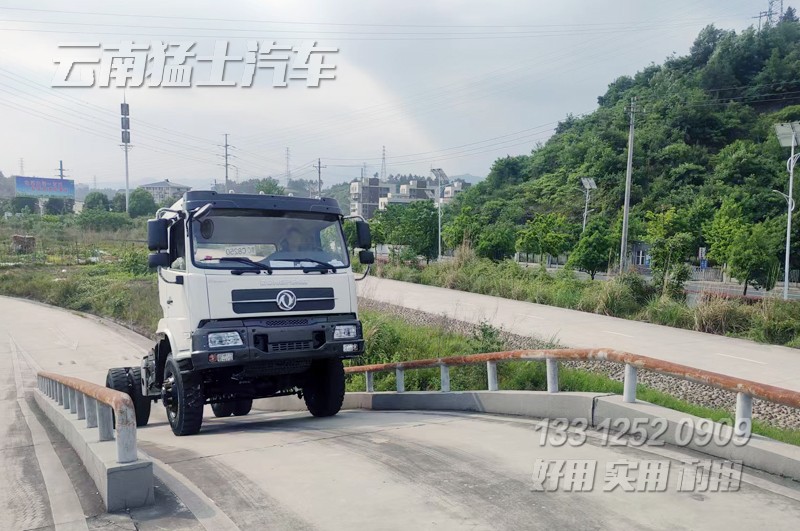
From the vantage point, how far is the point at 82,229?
7225 cm

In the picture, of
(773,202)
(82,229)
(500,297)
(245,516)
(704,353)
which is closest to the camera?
(245,516)

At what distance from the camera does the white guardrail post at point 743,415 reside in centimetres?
529

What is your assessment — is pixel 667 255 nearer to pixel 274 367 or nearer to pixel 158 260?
pixel 274 367

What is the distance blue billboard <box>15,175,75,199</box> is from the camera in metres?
112

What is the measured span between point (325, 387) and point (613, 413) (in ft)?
13.6

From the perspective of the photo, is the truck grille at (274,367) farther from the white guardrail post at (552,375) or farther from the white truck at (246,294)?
the white guardrail post at (552,375)

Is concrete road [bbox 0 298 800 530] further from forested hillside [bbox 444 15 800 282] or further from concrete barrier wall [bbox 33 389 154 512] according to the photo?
forested hillside [bbox 444 15 800 282]

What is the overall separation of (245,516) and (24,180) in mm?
127209

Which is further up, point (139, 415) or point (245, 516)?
point (245, 516)

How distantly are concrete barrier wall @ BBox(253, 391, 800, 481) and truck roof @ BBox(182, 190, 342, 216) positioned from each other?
3270 millimetres

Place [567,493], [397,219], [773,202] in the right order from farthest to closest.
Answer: [773,202]
[397,219]
[567,493]

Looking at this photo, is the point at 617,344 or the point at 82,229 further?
the point at 82,229

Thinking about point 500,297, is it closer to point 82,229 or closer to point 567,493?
point 567,493

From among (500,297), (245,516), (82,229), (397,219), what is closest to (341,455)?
(245,516)
